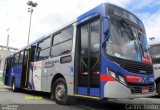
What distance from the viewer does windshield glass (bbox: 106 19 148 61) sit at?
693 centimetres

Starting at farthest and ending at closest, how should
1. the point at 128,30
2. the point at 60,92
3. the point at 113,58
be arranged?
1. the point at 60,92
2. the point at 128,30
3. the point at 113,58

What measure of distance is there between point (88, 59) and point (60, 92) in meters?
1.98

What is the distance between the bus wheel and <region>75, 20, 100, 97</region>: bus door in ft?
2.47

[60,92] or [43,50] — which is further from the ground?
[43,50]

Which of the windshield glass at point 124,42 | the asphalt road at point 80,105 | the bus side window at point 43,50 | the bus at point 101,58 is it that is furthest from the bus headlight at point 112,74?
the bus side window at point 43,50

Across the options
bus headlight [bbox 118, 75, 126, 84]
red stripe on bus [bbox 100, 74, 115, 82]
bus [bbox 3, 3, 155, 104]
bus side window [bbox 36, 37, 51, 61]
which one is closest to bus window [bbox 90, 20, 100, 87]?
bus [bbox 3, 3, 155, 104]

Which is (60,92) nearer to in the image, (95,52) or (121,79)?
(95,52)

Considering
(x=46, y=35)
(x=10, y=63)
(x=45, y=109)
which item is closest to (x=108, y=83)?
(x=45, y=109)

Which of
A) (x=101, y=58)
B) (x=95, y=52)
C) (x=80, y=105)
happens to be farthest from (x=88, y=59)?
(x=80, y=105)

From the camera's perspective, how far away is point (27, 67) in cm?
1273

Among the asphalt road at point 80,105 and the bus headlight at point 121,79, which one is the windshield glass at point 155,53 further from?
the bus headlight at point 121,79

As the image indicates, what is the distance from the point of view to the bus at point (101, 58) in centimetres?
670

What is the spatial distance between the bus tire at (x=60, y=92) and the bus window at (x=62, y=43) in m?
1.07

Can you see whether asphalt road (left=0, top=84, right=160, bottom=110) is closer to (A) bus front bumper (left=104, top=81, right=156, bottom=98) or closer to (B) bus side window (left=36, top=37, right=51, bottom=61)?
(A) bus front bumper (left=104, top=81, right=156, bottom=98)
